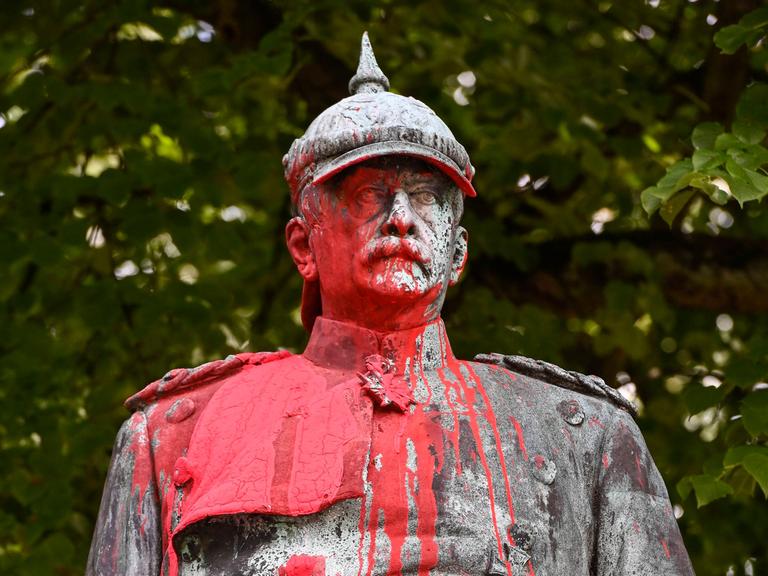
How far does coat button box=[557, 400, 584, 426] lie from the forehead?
714 millimetres

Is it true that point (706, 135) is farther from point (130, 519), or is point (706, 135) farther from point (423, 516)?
point (130, 519)

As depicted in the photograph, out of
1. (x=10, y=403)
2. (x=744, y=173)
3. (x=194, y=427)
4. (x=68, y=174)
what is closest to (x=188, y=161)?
(x=68, y=174)

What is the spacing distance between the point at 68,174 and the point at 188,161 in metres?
0.54

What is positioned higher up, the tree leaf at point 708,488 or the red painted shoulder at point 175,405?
the tree leaf at point 708,488

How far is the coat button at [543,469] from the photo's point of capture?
520 cm

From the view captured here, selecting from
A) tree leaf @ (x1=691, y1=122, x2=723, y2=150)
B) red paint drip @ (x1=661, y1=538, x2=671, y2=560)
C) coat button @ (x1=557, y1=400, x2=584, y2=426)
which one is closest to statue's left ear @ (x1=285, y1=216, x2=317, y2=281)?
coat button @ (x1=557, y1=400, x2=584, y2=426)

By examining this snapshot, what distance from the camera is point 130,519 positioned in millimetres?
5223

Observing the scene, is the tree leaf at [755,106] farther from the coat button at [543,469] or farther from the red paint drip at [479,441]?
the coat button at [543,469]

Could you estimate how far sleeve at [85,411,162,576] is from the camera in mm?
5176

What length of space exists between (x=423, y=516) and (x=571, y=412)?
618 millimetres

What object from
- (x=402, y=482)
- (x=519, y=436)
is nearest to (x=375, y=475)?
(x=402, y=482)

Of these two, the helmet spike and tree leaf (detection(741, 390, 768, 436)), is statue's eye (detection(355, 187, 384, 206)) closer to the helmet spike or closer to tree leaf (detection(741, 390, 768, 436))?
the helmet spike

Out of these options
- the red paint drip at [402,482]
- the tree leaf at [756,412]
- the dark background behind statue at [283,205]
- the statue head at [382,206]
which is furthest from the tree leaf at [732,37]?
the red paint drip at [402,482]

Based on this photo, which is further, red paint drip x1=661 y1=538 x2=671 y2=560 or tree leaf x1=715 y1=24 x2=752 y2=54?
tree leaf x1=715 y1=24 x2=752 y2=54
